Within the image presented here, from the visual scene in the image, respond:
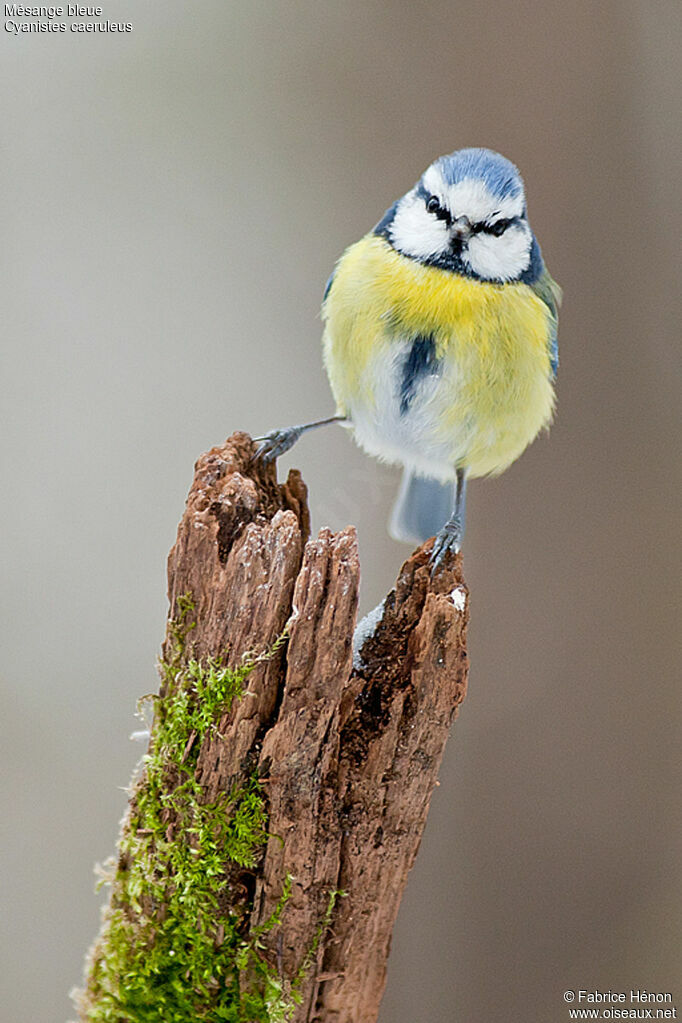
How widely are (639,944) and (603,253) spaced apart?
138cm

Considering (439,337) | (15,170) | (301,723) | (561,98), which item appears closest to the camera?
(301,723)

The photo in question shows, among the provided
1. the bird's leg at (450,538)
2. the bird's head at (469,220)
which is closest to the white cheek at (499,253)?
the bird's head at (469,220)

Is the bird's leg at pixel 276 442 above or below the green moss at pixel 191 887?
above

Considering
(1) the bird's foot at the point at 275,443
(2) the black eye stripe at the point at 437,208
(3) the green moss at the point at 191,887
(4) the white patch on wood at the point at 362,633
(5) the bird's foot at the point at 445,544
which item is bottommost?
(3) the green moss at the point at 191,887

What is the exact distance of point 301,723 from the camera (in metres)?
0.91

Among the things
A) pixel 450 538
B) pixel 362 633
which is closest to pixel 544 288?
pixel 450 538

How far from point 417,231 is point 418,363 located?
17 centimetres

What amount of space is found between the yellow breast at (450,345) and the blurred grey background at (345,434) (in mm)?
471

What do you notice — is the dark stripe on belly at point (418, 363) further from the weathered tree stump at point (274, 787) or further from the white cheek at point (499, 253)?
the weathered tree stump at point (274, 787)

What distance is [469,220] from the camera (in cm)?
116

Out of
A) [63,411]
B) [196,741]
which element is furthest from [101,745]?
[196,741]

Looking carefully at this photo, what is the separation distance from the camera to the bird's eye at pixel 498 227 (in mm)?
1176

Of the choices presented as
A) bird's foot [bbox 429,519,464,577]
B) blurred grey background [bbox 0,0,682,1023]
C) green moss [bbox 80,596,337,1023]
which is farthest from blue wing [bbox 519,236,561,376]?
green moss [bbox 80,596,337,1023]

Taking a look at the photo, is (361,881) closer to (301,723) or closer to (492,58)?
(301,723)
